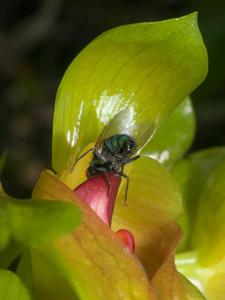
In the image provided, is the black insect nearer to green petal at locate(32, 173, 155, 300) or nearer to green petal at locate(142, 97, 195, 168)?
green petal at locate(32, 173, 155, 300)

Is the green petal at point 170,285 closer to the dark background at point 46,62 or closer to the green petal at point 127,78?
the green petal at point 127,78

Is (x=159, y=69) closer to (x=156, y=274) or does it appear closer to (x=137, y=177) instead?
(x=137, y=177)

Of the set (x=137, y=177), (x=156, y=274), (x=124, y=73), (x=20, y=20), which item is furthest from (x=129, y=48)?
(x=20, y=20)

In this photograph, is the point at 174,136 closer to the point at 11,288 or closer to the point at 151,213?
the point at 151,213

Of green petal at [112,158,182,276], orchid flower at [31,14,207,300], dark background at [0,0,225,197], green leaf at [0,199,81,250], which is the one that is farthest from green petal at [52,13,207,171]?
dark background at [0,0,225,197]

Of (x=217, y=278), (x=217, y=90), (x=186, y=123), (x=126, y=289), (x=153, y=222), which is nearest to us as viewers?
(x=126, y=289)
